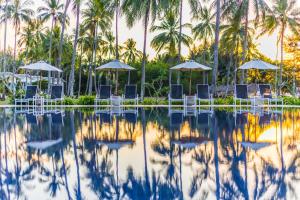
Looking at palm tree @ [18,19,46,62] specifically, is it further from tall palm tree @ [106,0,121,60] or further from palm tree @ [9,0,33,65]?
tall palm tree @ [106,0,121,60]

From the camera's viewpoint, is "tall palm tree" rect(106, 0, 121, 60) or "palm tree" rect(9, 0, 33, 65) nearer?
"tall palm tree" rect(106, 0, 121, 60)

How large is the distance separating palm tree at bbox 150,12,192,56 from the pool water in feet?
84.4

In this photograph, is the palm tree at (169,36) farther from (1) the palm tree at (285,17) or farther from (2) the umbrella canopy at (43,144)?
(2) the umbrella canopy at (43,144)

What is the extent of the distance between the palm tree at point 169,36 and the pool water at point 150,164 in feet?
84.4

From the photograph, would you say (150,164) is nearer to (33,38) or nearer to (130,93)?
(130,93)

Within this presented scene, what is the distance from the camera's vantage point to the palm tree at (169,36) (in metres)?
34.3

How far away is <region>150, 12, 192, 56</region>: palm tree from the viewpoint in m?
34.3

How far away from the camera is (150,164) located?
5.55 metres

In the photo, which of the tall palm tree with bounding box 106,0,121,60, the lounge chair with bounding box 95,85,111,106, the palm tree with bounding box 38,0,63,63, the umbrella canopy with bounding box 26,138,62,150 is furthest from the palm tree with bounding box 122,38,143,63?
the umbrella canopy with bounding box 26,138,62,150

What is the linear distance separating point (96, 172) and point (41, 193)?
100 cm

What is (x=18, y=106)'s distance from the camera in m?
19.4

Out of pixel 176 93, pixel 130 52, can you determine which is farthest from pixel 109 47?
pixel 176 93

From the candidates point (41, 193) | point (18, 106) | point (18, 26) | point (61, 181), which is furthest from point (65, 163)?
point (18, 26)

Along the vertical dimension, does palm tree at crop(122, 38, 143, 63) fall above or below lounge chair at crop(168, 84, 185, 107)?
above
